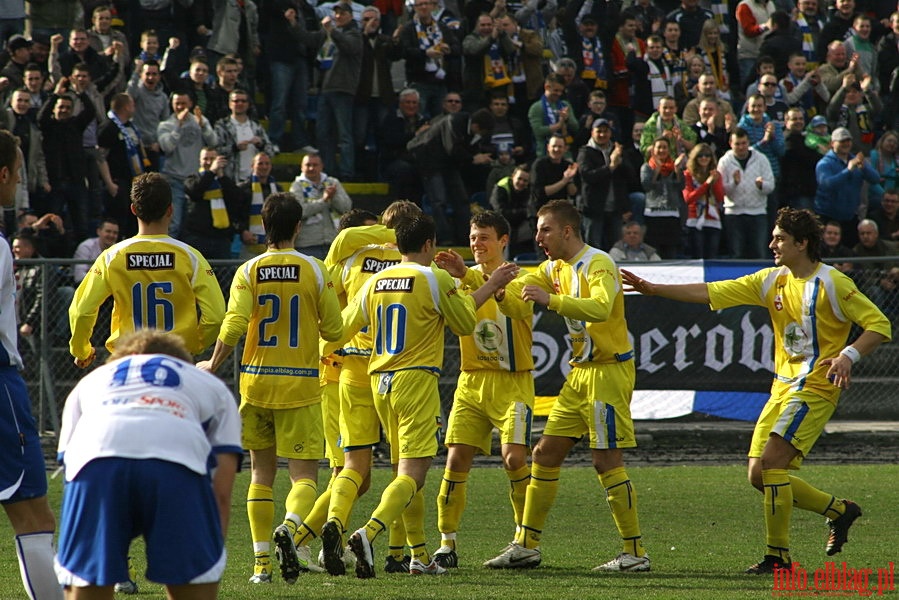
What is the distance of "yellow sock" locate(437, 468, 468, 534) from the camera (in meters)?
8.53

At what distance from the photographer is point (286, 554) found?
7.33 metres

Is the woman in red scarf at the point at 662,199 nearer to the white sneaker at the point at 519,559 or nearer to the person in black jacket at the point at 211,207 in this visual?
the person in black jacket at the point at 211,207

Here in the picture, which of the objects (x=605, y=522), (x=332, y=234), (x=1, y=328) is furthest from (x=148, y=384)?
(x=332, y=234)

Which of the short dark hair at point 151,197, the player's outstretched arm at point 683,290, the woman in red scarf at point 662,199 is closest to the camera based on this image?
the short dark hair at point 151,197

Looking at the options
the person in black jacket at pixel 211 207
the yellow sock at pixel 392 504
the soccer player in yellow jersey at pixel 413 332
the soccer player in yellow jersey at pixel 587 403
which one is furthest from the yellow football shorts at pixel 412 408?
the person in black jacket at pixel 211 207

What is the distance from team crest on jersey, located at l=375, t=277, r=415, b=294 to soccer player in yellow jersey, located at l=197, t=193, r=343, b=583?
1.02ft

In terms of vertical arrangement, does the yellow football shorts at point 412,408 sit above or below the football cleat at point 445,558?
above

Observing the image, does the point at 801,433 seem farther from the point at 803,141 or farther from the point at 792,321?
the point at 803,141

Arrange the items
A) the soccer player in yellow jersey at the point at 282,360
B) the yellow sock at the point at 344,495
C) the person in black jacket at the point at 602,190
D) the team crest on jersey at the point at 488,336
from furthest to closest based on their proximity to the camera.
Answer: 1. the person in black jacket at the point at 602,190
2. the team crest on jersey at the point at 488,336
3. the soccer player in yellow jersey at the point at 282,360
4. the yellow sock at the point at 344,495

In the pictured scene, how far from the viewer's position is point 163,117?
1653 cm

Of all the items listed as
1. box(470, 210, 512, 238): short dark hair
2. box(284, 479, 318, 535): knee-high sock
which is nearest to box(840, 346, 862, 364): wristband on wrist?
box(470, 210, 512, 238): short dark hair

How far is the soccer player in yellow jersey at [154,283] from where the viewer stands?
7461 mm

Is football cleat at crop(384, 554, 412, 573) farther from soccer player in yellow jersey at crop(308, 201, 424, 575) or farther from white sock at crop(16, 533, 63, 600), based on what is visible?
white sock at crop(16, 533, 63, 600)

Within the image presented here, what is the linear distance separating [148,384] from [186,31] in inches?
563
